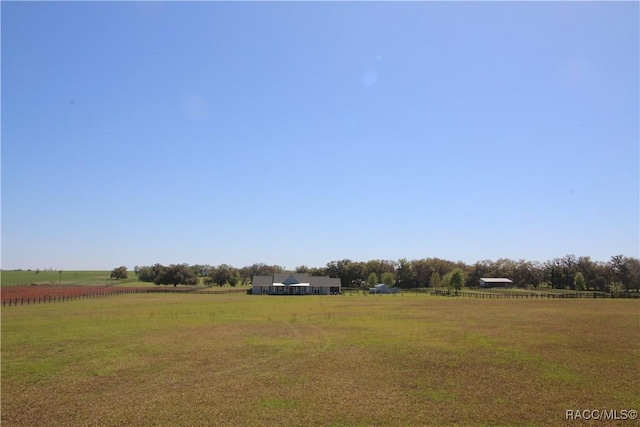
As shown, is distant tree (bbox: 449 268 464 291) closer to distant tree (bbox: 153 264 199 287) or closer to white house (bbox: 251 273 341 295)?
white house (bbox: 251 273 341 295)

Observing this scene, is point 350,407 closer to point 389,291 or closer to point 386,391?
point 386,391

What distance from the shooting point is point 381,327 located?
3145cm

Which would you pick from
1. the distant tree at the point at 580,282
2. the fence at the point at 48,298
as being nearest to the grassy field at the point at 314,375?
the fence at the point at 48,298

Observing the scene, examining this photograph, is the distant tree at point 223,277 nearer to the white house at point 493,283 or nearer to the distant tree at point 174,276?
the distant tree at point 174,276

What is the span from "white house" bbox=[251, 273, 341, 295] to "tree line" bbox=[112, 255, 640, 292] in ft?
79.7

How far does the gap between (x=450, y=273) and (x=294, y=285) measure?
50.7 metres

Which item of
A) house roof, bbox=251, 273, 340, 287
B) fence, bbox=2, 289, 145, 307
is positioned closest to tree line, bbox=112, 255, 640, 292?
house roof, bbox=251, 273, 340, 287

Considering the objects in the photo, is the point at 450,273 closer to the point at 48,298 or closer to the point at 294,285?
the point at 294,285

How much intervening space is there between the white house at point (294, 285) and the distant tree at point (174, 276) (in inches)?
1690

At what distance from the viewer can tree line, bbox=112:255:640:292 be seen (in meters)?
124

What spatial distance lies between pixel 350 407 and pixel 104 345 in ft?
56.9

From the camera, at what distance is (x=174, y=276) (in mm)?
140500

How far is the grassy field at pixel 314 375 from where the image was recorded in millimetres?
12750
